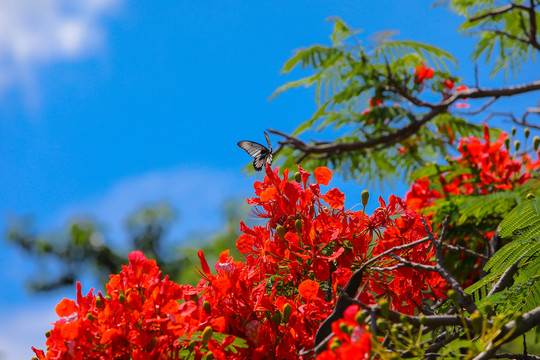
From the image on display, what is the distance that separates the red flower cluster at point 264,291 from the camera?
1.28 meters

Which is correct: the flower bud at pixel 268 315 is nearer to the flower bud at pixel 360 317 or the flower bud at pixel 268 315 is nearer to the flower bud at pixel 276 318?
the flower bud at pixel 276 318

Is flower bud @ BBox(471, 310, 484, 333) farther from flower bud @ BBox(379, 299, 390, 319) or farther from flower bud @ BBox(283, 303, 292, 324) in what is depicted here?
flower bud @ BBox(283, 303, 292, 324)

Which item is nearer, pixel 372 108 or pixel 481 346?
pixel 481 346

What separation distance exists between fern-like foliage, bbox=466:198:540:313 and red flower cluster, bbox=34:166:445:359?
0.58 feet

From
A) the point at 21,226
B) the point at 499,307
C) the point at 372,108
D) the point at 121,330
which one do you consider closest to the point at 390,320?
the point at 499,307

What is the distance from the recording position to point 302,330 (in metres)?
1.32

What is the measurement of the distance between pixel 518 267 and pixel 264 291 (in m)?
0.69

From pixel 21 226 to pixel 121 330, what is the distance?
13.8 meters

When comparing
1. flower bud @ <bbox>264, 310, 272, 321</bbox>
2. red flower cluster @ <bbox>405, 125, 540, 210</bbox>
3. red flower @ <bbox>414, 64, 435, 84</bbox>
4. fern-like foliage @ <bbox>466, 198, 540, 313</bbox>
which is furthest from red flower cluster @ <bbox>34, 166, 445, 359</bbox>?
red flower @ <bbox>414, 64, 435, 84</bbox>

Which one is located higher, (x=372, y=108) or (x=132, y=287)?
(x=372, y=108)

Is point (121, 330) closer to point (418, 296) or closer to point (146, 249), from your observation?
point (418, 296)

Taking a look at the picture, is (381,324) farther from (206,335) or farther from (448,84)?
(448,84)

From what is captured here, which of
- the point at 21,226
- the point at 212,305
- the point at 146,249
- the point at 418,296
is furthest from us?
the point at 146,249

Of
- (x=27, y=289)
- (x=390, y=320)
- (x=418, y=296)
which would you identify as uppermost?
(x=27, y=289)
